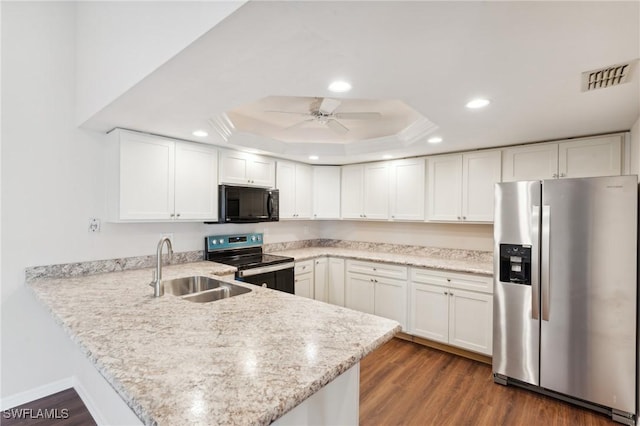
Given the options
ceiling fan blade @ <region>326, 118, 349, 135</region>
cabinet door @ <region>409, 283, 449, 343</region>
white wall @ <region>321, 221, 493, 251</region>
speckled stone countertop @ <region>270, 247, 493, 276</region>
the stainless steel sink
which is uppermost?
ceiling fan blade @ <region>326, 118, 349, 135</region>

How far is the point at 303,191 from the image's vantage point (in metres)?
4.50

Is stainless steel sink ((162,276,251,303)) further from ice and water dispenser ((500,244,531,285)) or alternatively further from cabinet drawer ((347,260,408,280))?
ice and water dispenser ((500,244,531,285))

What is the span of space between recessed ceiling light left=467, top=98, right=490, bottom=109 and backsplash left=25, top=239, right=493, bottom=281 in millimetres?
2087

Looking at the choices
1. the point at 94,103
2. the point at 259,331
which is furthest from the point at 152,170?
the point at 259,331

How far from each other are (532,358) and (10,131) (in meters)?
4.56

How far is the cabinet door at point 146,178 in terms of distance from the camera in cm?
265

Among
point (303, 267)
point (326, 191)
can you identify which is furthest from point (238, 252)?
point (326, 191)

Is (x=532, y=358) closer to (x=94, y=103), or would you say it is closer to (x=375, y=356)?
(x=375, y=356)

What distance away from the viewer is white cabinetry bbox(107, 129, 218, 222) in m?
2.64

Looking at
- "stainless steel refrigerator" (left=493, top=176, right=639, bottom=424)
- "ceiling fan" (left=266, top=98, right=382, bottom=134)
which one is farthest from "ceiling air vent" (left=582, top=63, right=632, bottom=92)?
"ceiling fan" (left=266, top=98, right=382, bottom=134)

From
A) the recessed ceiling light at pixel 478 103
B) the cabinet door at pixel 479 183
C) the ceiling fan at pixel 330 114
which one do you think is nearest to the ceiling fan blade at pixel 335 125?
the ceiling fan at pixel 330 114

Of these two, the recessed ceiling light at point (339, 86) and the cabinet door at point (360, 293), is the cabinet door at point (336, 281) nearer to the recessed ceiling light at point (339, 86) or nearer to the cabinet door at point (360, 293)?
the cabinet door at point (360, 293)

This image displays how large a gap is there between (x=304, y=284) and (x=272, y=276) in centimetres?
66

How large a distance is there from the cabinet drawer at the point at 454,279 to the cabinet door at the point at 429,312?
0.07m
